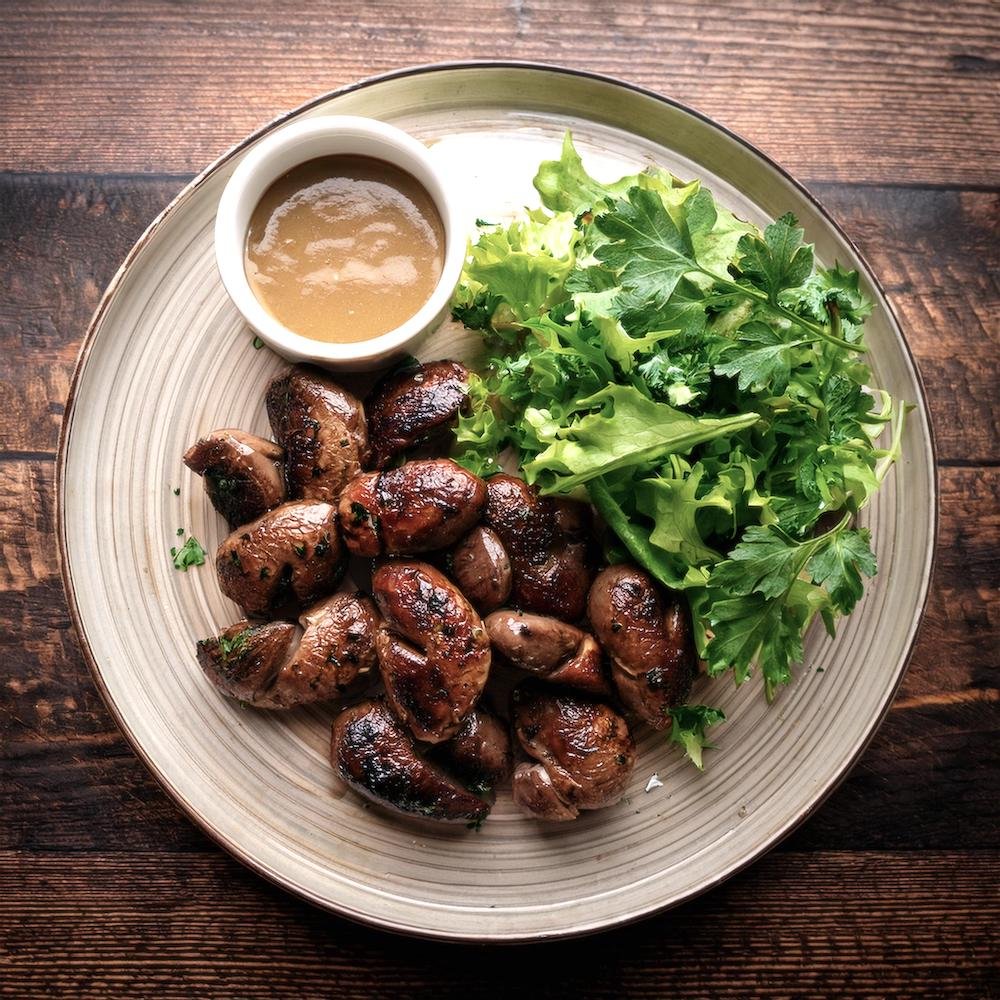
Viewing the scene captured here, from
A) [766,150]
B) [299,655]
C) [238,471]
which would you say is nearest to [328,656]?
[299,655]

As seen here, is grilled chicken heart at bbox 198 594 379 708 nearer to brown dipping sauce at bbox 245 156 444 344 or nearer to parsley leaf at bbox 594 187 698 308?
brown dipping sauce at bbox 245 156 444 344

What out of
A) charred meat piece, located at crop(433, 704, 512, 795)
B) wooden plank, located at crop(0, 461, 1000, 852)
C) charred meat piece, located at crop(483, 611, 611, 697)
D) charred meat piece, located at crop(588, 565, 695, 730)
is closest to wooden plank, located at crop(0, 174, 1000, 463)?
wooden plank, located at crop(0, 461, 1000, 852)

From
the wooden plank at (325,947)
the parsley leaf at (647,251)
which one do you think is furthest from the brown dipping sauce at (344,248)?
the wooden plank at (325,947)

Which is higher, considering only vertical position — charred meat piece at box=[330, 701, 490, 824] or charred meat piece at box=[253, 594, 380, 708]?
charred meat piece at box=[253, 594, 380, 708]

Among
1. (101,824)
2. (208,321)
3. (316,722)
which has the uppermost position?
(208,321)

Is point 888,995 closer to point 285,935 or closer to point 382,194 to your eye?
point 285,935

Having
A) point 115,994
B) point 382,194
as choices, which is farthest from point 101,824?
point 382,194
